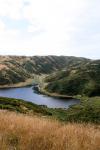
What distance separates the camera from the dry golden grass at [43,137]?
22.2 ft

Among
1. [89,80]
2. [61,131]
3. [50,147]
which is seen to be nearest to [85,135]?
[61,131]

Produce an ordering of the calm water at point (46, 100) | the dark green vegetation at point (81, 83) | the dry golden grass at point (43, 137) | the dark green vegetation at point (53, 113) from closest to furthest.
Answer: the dry golden grass at point (43, 137) < the dark green vegetation at point (53, 113) < the calm water at point (46, 100) < the dark green vegetation at point (81, 83)

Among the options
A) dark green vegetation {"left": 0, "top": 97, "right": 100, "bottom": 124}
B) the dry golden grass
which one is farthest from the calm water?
the dry golden grass

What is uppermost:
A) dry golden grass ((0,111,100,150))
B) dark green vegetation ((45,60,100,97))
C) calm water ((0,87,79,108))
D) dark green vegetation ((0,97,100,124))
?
dry golden grass ((0,111,100,150))

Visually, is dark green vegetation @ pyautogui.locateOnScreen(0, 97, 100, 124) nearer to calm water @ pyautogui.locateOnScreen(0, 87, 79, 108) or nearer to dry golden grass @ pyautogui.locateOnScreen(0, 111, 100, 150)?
dry golden grass @ pyautogui.locateOnScreen(0, 111, 100, 150)

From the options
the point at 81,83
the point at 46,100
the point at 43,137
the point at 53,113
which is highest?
the point at 43,137

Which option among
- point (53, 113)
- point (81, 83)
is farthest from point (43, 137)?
point (81, 83)

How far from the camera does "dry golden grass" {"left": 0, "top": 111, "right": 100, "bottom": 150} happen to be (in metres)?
6.76

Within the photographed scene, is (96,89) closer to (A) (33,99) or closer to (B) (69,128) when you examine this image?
(A) (33,99)

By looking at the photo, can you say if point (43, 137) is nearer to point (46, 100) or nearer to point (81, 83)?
point (46, 100)

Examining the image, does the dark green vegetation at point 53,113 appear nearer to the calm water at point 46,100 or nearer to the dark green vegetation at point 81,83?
the calm water at point 46,100

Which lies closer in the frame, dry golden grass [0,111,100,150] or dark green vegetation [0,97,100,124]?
dry golden grass [0,111,100,150]

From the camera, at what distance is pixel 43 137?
7.63 m

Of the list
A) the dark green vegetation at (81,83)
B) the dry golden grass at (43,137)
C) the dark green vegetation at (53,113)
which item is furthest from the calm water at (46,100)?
the dry golden grass at (43,137)
